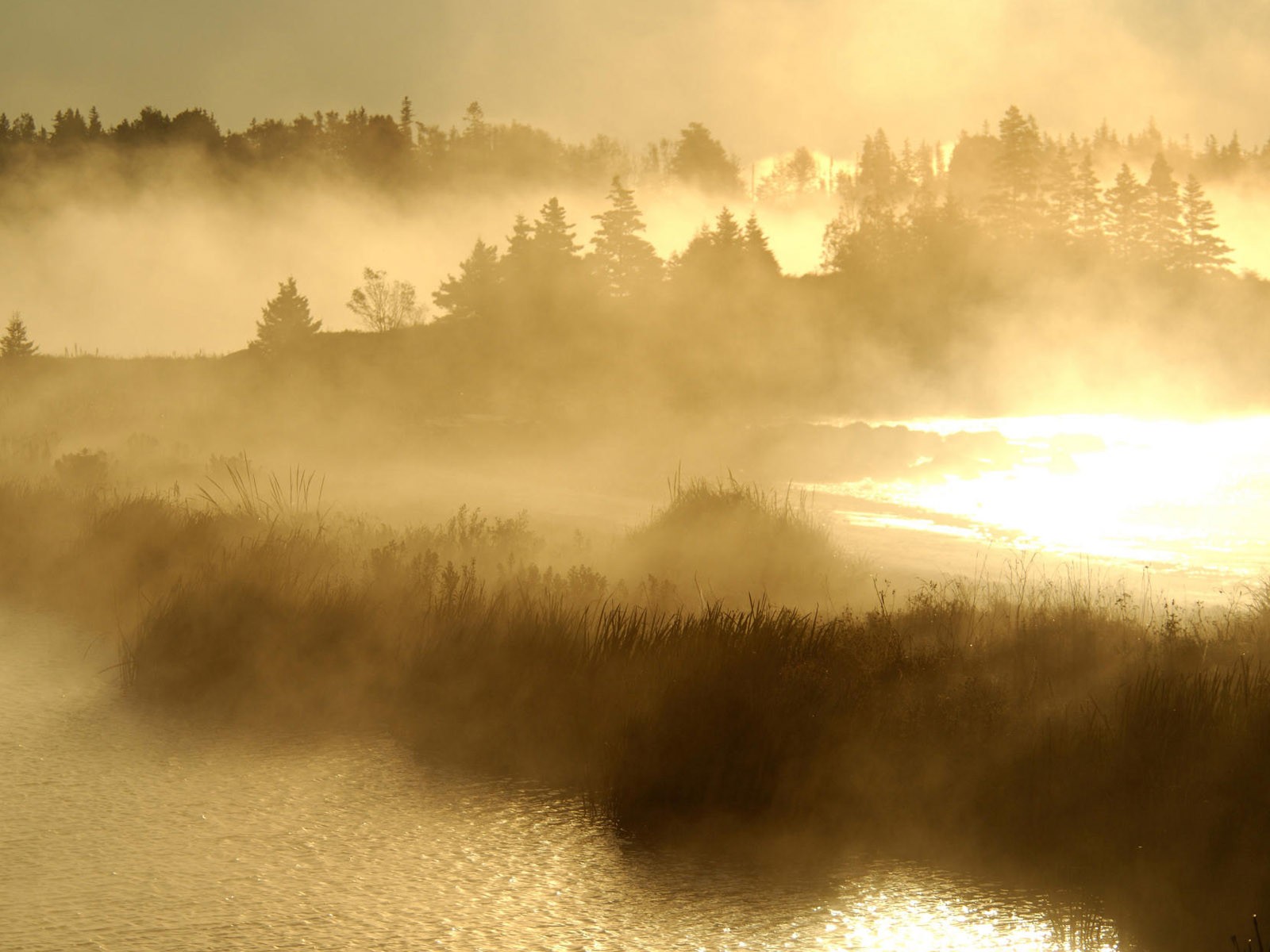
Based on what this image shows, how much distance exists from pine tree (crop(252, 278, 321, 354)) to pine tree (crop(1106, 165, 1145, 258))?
186 feet

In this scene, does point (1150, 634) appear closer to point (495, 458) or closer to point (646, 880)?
point (646, 880)

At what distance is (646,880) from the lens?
6820 millimetres

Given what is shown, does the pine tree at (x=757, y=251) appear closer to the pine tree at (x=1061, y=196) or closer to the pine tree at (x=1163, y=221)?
the pine tree at (x=1061, y=196)

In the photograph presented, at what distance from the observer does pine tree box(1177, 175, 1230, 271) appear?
81250mm

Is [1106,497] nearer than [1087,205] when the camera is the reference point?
Yes

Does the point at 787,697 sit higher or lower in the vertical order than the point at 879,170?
lower

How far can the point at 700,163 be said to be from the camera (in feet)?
367

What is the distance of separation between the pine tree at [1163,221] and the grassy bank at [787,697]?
75806mm

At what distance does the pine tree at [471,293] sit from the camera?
55281 millimetres

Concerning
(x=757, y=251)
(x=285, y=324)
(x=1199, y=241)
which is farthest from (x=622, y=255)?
(x=1199, y=241)

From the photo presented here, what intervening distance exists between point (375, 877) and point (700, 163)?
110 m

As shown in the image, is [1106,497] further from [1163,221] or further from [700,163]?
[700,163]

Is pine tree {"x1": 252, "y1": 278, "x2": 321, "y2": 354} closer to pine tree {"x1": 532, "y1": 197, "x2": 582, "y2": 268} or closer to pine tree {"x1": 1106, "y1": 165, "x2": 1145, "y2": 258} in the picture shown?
pine tree {"x1": 532, "y1": 197, "x2": 582, "y2": 268}

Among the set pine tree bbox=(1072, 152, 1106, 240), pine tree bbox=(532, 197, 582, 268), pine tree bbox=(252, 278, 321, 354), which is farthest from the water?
pine tree bbox=(1072, 152, 1106, 240)
